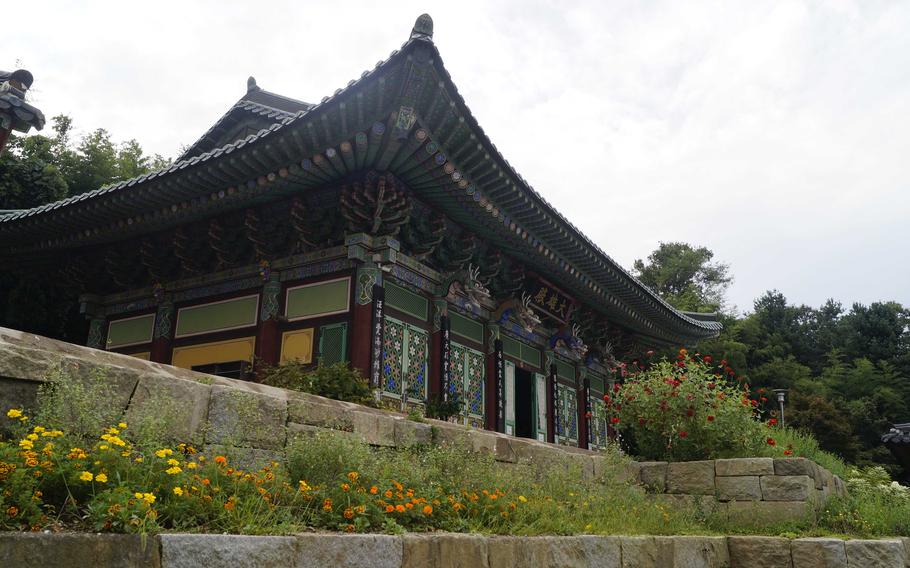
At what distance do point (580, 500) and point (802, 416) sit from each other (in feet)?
101

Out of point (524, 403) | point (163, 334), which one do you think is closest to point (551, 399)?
point (524, 403)

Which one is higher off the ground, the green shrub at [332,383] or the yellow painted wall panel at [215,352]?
the yellow painted wall panel at [215,352]

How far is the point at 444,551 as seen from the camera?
389 centimetres

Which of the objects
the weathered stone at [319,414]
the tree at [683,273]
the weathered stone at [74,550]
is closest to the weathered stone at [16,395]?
the weathered stone at [74,550]

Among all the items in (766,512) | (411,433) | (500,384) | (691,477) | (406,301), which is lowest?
(766,512)

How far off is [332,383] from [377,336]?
5.26ft

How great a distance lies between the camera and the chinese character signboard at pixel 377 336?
979 cm

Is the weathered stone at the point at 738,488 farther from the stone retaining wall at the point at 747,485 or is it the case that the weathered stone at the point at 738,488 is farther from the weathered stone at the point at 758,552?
the weathered stone at the point at 758,552

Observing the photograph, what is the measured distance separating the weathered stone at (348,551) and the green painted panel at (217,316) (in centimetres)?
820

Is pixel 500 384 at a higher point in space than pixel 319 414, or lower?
higher

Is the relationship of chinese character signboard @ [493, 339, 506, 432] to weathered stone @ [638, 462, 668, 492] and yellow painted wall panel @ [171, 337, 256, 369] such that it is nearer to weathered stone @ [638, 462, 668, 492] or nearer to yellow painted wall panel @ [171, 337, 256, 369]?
weathered stone @ [638, 462, 668, 492]

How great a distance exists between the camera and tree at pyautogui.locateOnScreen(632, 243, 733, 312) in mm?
46094

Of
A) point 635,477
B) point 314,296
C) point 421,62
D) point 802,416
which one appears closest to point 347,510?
point 421,62

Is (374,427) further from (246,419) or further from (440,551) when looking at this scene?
(440,551)
